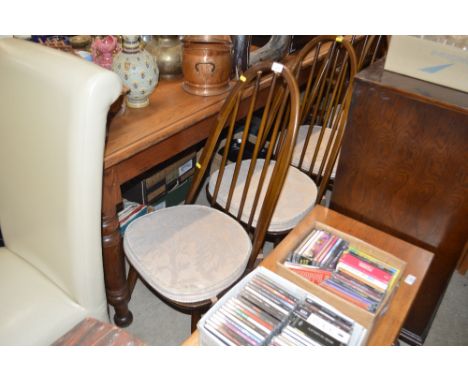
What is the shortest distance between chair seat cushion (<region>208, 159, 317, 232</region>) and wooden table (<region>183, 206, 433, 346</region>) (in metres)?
0.18

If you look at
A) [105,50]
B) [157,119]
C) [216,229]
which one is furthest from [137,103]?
[216,229]

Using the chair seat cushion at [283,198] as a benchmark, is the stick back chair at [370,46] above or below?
above

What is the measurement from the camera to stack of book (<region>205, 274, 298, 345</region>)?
0.80 m

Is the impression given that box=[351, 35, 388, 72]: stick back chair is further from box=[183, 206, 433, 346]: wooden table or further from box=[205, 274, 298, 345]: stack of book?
box=[205, 274, 298, 345]: stack of book

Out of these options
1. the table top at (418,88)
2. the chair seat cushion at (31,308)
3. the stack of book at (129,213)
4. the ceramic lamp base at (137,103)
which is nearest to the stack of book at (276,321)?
the chair seat cushion at (31,308)

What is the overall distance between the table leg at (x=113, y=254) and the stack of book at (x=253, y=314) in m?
0.51

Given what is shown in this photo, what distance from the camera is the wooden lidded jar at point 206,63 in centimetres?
132

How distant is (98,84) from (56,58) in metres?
0.13

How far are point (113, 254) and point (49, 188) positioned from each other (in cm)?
42

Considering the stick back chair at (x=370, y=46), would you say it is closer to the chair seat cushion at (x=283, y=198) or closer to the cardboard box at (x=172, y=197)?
the chair seat cushion at (x=283, y=198)

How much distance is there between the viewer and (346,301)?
34.8 inches
